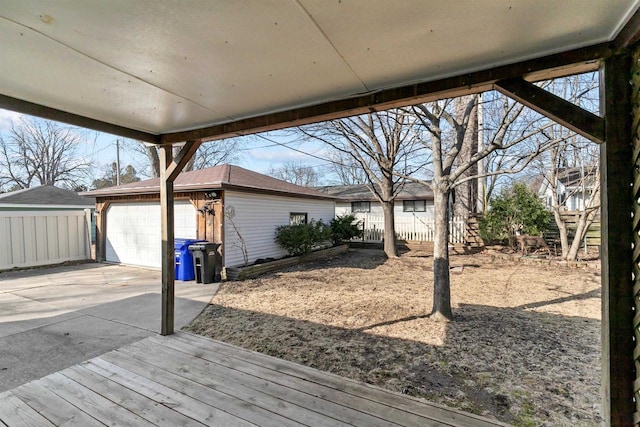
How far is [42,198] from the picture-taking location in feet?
36.4

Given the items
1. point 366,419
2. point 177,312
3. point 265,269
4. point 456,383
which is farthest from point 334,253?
point 366,419

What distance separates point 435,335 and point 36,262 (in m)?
11.5

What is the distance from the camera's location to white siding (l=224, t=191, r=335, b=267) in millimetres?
8203

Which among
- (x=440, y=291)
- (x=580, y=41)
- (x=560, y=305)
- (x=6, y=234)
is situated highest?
(x=580, y=41)

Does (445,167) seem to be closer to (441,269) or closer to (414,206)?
(441,269)

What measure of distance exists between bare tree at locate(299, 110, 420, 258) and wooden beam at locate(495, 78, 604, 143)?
14.3 ft

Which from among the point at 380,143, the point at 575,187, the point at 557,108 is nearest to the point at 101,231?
the point at 380,143

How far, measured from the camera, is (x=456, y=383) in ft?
9.38

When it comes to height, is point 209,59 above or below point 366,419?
above

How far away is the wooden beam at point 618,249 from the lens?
1561mm

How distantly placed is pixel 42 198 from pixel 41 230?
104 inches

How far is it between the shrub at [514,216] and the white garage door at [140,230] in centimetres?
995

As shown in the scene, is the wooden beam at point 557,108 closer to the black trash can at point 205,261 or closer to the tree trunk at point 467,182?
the black trash can at point 205,261

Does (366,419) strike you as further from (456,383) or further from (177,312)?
(177,312)
